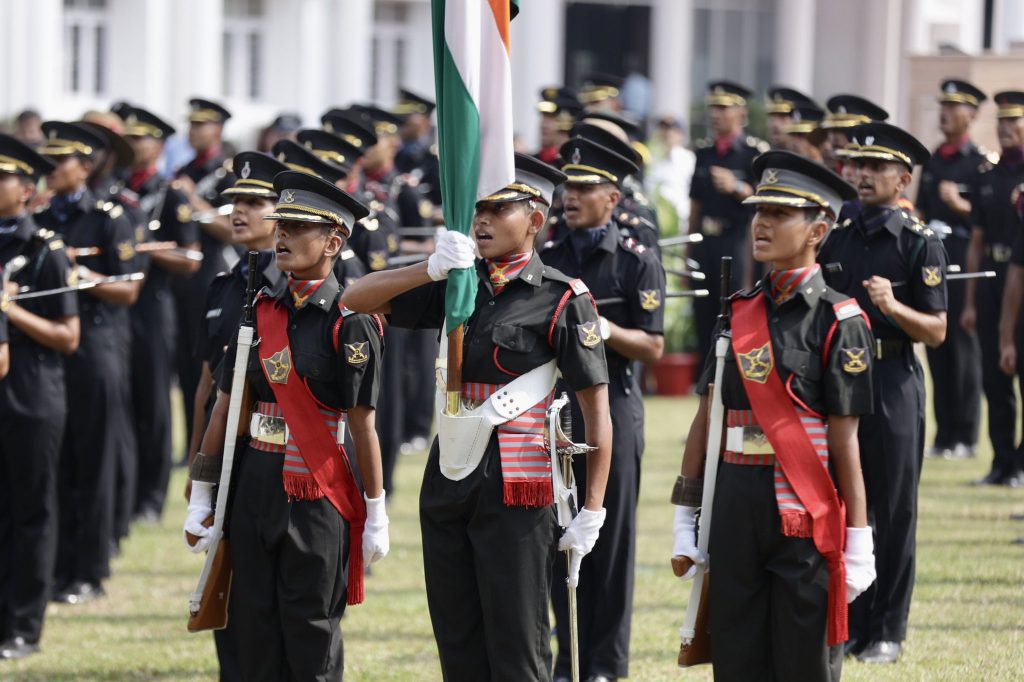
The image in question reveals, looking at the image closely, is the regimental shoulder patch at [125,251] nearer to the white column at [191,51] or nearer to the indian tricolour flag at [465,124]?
the indian tricolour flag at [465,124]

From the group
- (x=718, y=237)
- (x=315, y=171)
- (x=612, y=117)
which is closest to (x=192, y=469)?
(x=315, y=171)

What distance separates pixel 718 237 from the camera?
48.2 feet

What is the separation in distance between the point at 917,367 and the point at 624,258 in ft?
4.85

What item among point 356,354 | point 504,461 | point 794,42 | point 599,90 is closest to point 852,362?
point 504,461

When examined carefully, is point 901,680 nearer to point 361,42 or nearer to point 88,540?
point 88,540

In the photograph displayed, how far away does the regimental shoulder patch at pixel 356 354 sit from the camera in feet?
20.8

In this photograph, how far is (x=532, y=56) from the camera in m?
29.9

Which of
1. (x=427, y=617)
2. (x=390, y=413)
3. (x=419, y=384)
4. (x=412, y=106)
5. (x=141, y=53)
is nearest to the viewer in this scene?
(x=427, y=617)

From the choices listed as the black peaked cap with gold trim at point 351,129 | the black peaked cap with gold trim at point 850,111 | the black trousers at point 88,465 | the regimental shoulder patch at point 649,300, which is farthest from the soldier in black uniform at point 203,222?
the regimental shoulder patch at point 649,300

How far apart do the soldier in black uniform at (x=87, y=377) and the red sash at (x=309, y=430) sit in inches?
142

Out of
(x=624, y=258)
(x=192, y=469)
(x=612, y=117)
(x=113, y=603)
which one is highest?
(x=612, y=117)

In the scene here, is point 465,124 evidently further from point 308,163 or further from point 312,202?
point 308,163

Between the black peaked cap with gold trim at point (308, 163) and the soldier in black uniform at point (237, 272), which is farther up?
the black peaked cap with gold trim at point (308, 163)

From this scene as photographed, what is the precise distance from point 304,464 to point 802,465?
6.02ft
